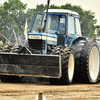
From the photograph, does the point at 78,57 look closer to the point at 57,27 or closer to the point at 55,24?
the point at 57,27

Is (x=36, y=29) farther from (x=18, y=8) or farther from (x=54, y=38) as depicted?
(x=18, y=8)

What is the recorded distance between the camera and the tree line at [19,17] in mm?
47825

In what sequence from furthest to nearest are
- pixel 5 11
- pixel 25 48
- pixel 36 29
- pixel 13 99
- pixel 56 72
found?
1. pixel 5 11
2. pixel 36 29
3. pixel 25 48
4. pixel 56 72
5. pixel 13 99

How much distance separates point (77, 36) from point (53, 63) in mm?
2862

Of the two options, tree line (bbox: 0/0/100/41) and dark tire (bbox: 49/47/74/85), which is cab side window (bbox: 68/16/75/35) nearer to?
dark tire (bbox: 49/47/74/85)

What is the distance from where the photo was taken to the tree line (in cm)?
4783

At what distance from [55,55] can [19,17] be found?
4385 centimetres

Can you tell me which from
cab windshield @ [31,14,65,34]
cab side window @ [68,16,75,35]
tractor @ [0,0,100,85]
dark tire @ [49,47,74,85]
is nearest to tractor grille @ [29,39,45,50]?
tractor @ [0,0,100,85]

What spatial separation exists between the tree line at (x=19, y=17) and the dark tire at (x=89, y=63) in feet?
119

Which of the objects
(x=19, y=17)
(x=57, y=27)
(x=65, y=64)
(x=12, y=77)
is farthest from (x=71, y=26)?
(x=19, y=17)

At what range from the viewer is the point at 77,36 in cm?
1078

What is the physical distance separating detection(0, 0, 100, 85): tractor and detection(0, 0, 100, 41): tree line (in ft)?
119

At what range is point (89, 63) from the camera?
10328 mm

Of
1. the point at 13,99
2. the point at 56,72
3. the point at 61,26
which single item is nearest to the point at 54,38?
the point at 61,26
